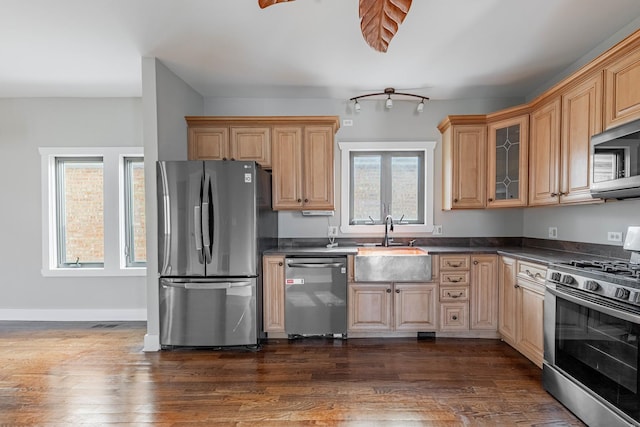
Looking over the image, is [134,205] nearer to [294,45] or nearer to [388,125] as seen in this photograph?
[294,45]

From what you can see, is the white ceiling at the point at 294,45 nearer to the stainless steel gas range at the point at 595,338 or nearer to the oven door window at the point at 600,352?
the stainless steel gas range at the point at 595,338

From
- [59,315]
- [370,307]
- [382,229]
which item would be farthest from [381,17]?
[59,315]

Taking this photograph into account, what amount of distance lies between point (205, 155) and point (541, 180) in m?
3.35

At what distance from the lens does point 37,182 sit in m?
3.91

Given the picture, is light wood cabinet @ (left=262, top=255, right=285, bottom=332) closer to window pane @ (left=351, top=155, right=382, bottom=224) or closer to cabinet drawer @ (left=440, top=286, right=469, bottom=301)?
window pane @ (left=351, top=155, right=382, bottom=224)

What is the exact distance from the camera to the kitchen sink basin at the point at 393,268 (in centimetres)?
326

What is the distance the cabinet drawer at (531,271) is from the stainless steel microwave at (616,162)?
663 millimetres

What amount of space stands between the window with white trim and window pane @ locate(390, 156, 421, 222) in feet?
10.0

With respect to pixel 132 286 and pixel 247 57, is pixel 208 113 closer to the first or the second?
pixel 247 57

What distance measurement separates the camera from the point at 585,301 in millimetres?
1942

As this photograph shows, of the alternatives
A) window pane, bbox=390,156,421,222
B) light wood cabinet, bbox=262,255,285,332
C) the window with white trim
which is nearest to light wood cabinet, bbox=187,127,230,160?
the window with white trim

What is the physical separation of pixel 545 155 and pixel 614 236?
0.84 meters

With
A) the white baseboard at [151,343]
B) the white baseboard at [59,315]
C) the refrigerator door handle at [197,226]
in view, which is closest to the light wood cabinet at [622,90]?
the refrigerator door handle at [197,226]

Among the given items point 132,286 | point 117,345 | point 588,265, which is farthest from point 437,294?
point 132,286
